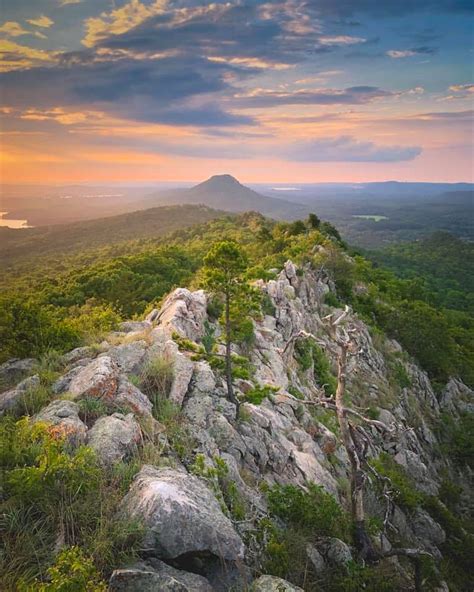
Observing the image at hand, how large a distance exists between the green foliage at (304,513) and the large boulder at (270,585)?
253cm

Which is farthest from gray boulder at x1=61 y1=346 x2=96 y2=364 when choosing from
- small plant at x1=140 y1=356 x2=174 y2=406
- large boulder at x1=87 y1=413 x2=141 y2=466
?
large boulder at x1=87 y1=413 x2=141 y2=466

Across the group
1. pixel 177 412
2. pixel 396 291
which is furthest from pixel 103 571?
pixel 396 291

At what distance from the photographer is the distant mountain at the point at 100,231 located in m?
79.5

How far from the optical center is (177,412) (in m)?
8.84

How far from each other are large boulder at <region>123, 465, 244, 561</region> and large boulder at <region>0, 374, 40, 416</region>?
352cm

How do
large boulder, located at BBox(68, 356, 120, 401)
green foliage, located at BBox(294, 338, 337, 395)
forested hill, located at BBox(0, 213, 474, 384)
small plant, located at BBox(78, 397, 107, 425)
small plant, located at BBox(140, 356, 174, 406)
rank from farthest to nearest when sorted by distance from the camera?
forested hill, located at BBox(0, 213, 474, 384)
green foliage, located at BBox(294, 338, 337, 395)
small plant, located at BBox(140, 356, 174, 406)
large boulder, located at BBox(68, 356, 120, 401)
small plant, located at BBox(78, 397, 107, 425)

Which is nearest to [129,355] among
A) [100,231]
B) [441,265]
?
[100,231]

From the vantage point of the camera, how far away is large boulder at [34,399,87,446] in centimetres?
657


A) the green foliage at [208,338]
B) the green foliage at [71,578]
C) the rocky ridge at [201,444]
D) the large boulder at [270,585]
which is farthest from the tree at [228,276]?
the green foliage at [71,578]

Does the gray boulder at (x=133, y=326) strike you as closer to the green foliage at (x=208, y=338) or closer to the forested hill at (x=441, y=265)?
the green foliage at (x=208, y=338)

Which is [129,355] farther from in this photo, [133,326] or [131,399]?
[133,326]

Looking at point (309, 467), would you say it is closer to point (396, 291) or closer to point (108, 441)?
point (108, 441)

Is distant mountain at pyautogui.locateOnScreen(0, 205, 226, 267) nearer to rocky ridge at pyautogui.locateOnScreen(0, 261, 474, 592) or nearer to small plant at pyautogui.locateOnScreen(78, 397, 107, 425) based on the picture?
rocky ridge at pyautogui.locateOnScreen(0, 261, 474, 592)

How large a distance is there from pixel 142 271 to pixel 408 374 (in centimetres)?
2723
